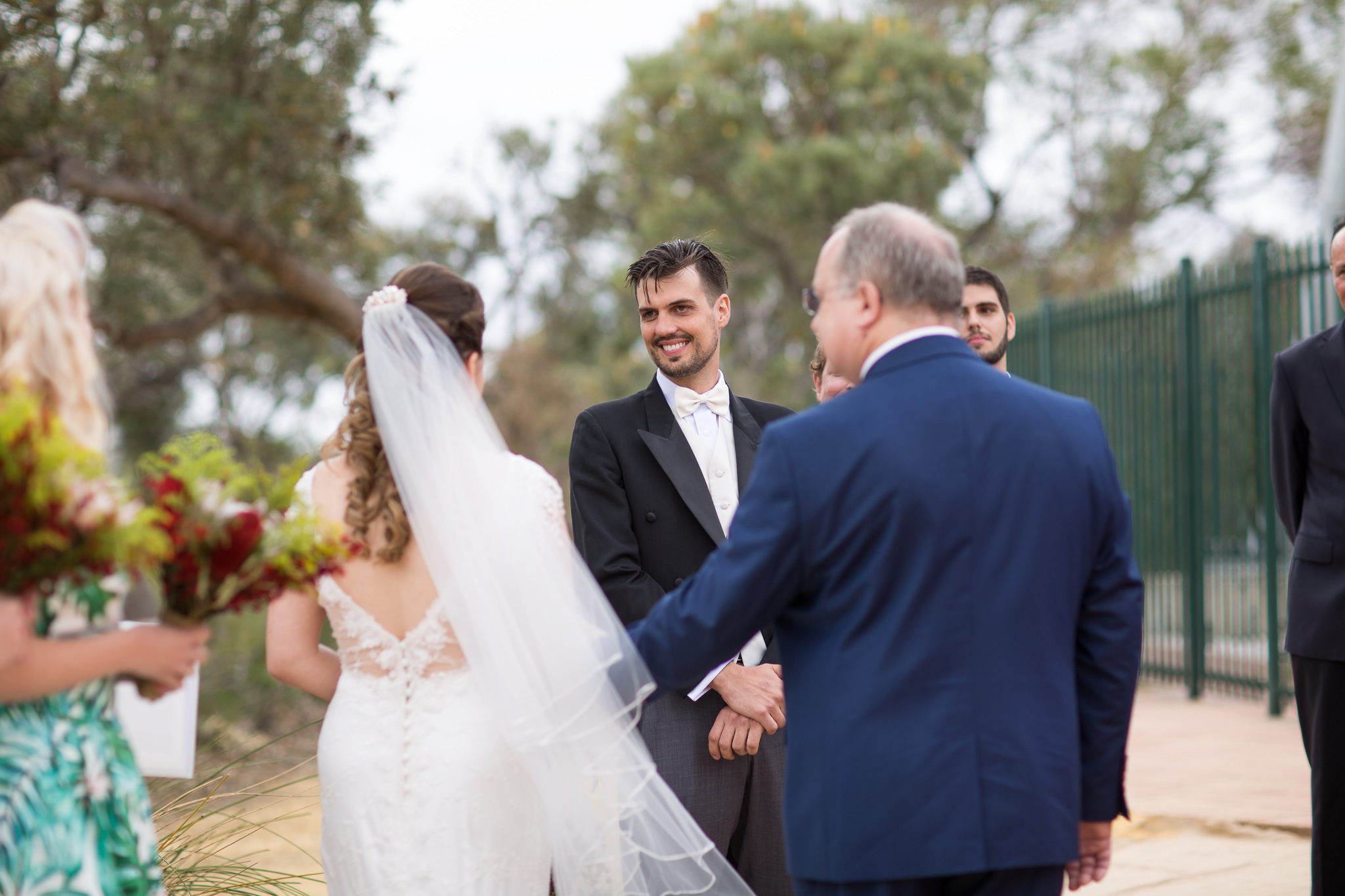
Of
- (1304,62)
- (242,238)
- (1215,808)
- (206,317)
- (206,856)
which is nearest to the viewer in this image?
(206,856)

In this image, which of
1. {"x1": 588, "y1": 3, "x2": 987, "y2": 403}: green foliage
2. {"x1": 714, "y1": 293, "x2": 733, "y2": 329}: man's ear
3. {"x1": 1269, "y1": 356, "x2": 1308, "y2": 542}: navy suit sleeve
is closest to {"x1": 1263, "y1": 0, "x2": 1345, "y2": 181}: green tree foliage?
{"x1": 588, "y1": 3, "x2": 987, "y2": 403}: green foliage

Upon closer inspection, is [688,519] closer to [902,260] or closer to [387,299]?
[387,299]

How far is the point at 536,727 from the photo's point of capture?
2.66 m

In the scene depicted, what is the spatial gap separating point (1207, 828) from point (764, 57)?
47.6ft

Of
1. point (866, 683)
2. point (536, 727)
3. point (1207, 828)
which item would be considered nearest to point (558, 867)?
point (536, 727)

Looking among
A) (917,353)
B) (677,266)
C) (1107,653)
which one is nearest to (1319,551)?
(1107,653)

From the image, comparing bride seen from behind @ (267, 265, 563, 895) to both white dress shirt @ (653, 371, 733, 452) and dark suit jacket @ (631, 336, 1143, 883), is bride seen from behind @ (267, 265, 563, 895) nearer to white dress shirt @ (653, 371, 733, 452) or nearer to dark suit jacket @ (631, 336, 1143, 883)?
dark suit jacket @ (631, 336, 1143, 883)

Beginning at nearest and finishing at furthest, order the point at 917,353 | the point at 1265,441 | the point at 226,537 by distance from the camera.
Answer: the point at 226,537 < the point at 917,353 < the point at 1265,441

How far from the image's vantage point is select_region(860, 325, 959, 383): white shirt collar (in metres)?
2.45

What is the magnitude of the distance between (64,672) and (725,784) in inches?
78.2

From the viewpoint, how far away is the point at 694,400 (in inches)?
149

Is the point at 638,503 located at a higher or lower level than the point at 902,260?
lower

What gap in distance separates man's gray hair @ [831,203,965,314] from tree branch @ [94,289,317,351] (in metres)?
8.20

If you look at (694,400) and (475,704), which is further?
(694,400)
